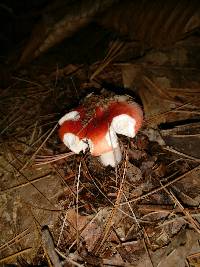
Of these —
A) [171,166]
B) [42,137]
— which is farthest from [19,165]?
[171,166]

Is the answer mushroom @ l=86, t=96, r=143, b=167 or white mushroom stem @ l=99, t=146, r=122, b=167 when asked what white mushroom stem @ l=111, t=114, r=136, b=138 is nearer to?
mushroom @ l=86, t=96, r=143, b=167

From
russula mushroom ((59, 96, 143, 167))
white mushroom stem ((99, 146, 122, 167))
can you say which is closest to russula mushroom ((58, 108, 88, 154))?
russula mushroom ((59, 96, 143, 167))

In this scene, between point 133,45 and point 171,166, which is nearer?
point 171,166

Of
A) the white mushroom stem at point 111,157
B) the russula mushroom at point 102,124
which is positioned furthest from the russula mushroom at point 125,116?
the white mushroom stem at point 111,157

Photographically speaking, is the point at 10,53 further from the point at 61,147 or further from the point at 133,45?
the point at 61,147

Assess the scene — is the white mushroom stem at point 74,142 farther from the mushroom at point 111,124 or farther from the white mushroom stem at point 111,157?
the white mushroom stem at point 111,157

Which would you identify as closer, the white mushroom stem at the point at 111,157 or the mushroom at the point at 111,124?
the mushroom at the point at 111,124
